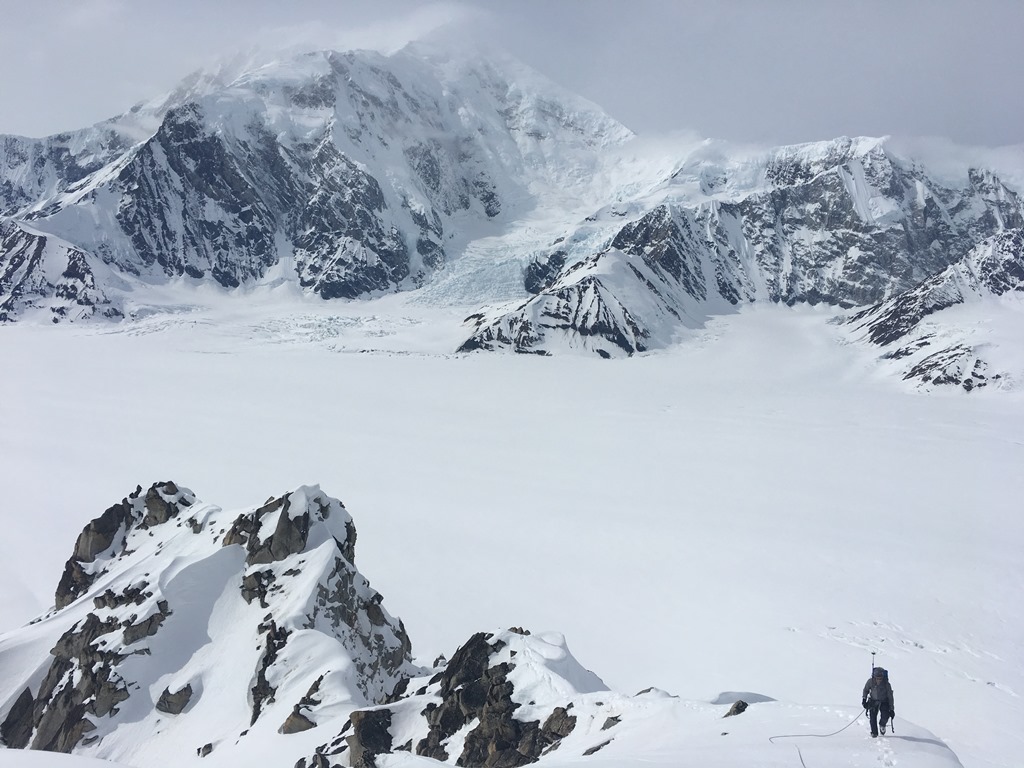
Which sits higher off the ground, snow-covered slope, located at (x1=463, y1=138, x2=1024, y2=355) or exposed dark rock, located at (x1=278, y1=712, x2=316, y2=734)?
snow-covered slope, located at (x1=463, y1=138, x2=1024, y2=355)

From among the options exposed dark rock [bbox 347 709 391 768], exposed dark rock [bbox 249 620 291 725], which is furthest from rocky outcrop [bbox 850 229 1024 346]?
exposed dark rock [bbox 347 709 391 768]

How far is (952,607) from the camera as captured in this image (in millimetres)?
34281

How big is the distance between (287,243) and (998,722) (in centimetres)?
20189

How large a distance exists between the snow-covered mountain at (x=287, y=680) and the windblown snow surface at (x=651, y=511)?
0.48 metres

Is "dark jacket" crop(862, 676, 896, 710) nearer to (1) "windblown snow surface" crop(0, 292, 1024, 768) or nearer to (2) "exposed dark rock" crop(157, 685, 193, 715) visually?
(1) "windblown snow surface" crop(0, 292, 1024, 768)

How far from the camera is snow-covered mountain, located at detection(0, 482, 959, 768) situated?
1661 cm

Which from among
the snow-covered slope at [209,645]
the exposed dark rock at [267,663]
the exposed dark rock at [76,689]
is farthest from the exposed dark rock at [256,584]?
the exposed dark rock at [76,689]

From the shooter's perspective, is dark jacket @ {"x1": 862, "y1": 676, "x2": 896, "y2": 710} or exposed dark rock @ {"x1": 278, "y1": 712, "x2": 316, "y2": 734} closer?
dark jacket @ {"x1": 862, "y1": 676, "x2": 896, "y2": 710}

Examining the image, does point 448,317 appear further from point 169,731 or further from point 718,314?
point 169,731

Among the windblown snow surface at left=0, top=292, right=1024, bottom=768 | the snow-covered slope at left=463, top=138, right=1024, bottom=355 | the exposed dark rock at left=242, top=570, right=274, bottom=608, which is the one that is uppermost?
the snow-covered slope at left=463, top=138, right=1024, bottom=355

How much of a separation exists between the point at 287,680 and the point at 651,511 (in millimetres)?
30887

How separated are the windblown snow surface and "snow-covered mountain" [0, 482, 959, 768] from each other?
1.57 feet

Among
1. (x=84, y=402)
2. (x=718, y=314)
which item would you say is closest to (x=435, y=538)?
(x=84, y=402)

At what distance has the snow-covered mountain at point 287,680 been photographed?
54.5 feet
